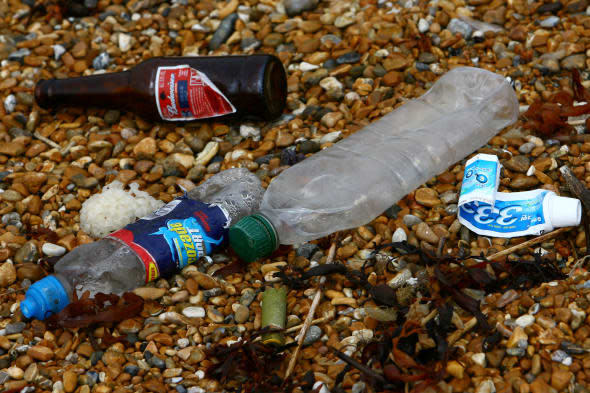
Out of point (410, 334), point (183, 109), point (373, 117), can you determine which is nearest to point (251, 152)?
point (183, 109)

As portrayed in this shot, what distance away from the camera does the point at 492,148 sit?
9.53 feet

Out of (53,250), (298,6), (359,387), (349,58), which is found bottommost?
(359,387)

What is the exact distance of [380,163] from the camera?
285 cm

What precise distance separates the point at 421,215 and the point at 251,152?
839mm

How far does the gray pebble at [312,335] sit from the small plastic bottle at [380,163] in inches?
13.7

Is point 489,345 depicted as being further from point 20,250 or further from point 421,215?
point 20,250

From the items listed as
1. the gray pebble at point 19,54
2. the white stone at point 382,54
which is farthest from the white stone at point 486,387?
the gray pebble at point 19,54

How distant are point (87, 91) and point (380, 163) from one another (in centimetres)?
142

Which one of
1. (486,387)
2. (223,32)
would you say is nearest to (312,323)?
(486,387)

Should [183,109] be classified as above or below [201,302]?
above

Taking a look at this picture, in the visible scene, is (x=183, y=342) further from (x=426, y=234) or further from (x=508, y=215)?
(x=508, y=215)

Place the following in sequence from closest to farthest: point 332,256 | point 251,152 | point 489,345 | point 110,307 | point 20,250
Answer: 1. point 489,345
2. point 110,307
3. point 332,256
4. point 20,250
5. point 251,152

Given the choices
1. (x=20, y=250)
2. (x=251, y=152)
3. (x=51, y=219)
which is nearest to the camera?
(x=20, y=250)

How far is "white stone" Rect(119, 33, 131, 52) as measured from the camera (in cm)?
374
